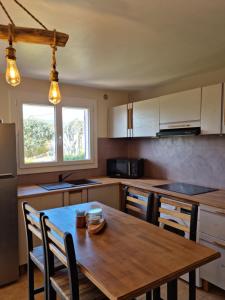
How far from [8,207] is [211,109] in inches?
89.9

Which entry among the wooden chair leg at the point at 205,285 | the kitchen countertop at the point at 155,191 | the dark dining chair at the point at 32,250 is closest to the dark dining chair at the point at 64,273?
the dark dining chair at the point at 32,250

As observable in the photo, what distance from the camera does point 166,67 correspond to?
2533 mm

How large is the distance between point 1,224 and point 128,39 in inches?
82.1

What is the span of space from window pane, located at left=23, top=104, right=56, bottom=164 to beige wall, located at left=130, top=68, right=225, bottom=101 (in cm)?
144

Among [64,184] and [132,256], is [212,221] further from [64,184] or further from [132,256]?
[64,184]

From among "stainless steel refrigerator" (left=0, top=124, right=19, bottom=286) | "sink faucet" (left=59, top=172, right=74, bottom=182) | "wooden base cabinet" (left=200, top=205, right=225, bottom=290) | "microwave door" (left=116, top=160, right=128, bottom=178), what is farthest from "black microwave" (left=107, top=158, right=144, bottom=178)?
"stainless steel refrigerator" (left=0, top=124, right=19, bottom=286)

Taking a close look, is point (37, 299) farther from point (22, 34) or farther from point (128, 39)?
point (128, 39)

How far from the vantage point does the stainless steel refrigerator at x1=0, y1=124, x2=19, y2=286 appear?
2244 mm

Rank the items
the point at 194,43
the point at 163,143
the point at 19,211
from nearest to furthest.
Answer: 1. the point at 194,43
2. the point at 19,211
3. the point at 163,143

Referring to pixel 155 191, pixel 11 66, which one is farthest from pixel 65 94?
pixel 11 66

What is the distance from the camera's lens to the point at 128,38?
1.79 meters

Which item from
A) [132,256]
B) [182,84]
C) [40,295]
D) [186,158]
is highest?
[182,84]

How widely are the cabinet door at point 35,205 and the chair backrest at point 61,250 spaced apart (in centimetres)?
108

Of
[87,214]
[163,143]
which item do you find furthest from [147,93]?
[87,214]
